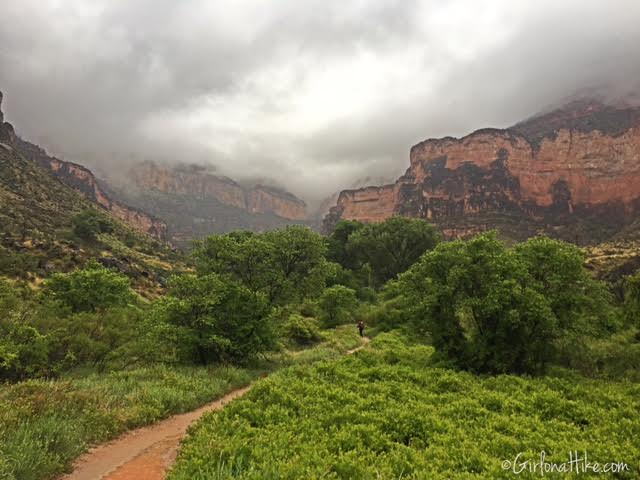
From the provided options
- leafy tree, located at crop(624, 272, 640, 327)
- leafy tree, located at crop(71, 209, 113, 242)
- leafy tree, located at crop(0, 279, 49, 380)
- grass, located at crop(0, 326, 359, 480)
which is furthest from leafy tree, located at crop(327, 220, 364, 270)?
grass, located at crop(0, 326, 359, 480)

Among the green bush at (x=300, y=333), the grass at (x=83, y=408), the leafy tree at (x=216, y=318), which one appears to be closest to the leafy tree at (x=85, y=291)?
the leafy tree at (x=216, y=318)

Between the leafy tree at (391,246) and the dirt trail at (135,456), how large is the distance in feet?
185

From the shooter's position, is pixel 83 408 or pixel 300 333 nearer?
pixel 83 408

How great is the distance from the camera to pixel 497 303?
1546 centimetres

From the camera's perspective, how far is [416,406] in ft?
37.4

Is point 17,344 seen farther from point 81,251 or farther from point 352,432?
point 81,251

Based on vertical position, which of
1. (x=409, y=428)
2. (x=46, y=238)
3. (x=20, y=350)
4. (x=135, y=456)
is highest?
(x=46, y=238)

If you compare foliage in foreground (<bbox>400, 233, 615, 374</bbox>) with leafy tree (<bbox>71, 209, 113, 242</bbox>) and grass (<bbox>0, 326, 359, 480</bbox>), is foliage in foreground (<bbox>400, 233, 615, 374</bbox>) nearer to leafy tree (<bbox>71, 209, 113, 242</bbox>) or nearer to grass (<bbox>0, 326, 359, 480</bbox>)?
grass (<bbox>0, 326, 359, 480</bbox>)

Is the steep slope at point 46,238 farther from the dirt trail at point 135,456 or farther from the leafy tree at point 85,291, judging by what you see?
the dirt trail at point 135,456

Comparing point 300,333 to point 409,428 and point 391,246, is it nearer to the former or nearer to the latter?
point 409,428

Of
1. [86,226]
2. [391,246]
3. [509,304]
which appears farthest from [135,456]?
[86,226]

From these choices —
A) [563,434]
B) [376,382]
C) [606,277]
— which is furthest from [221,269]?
[606,277]

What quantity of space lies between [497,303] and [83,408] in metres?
Result: 14.9

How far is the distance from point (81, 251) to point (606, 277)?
90.7m
